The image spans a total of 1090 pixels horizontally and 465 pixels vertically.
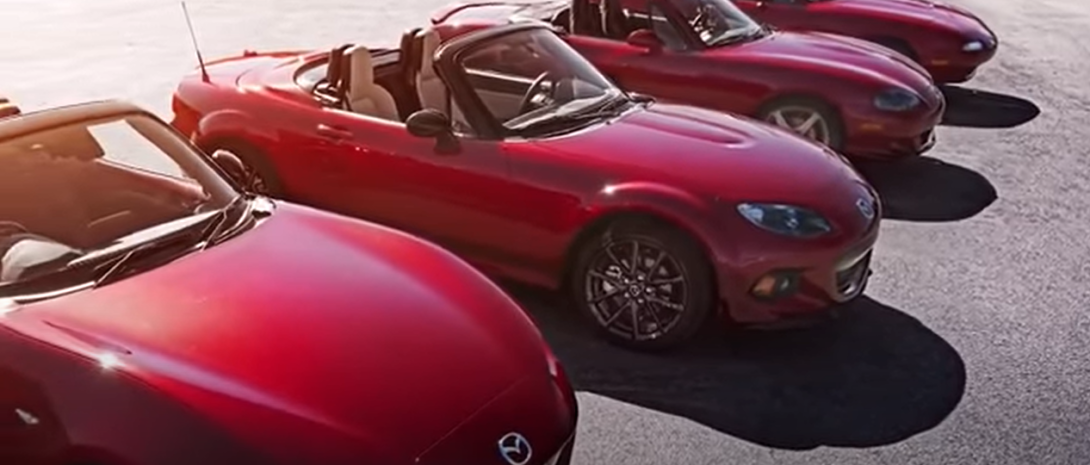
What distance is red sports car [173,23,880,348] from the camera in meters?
5.04

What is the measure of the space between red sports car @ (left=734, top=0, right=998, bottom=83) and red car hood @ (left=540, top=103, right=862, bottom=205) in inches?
186

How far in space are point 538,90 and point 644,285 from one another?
4.70 ft

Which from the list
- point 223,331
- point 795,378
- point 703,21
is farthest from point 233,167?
point 703,21

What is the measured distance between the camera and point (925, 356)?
5285 mm

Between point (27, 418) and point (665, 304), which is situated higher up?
point (27, 418)

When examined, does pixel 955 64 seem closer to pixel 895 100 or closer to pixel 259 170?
pixel 895 100

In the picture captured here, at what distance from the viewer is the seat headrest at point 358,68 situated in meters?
5.97

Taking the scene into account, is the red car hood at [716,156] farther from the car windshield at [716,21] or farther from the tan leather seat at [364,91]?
the car windshield at [716,21]

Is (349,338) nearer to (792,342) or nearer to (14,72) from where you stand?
(792,342)

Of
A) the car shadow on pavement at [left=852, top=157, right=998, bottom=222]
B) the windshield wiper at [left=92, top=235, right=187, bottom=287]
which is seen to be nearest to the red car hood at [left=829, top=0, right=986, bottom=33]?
the car shadow on pavement at [left=852, top=157, right=998, bottom=222]

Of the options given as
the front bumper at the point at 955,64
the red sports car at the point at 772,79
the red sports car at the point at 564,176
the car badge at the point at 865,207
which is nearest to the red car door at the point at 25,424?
the red sports car at the point at 564,176

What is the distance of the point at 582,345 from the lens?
5.35 meters

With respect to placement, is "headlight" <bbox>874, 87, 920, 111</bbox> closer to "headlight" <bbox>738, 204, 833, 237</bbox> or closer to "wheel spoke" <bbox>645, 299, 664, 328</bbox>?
"headlight" <bbox>738, 204, 833, 237</bbox>

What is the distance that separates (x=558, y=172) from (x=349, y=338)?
2.15 meters
